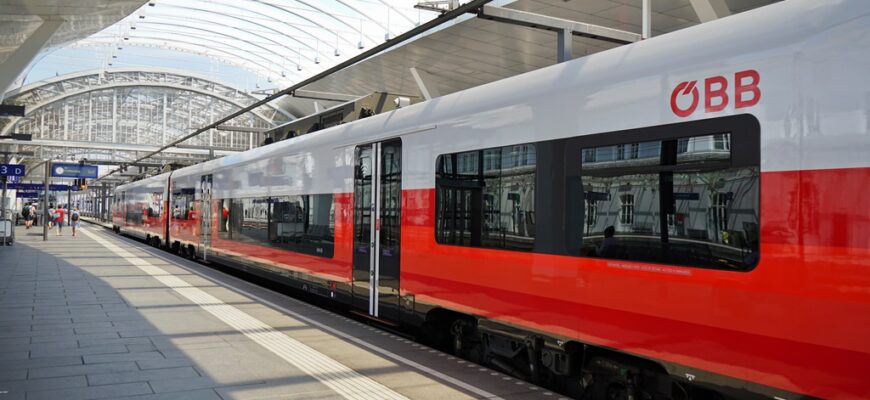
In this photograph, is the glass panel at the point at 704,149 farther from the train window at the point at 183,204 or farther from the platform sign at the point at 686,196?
the train window at the point at 183,204

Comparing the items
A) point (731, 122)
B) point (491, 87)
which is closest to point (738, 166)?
point (731, 122)

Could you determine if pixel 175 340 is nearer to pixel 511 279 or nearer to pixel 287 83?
pixel 511 279

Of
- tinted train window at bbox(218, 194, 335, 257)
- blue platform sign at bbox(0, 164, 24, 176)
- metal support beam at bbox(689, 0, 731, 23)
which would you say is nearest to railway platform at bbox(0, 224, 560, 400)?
tinted train window at bbox(218, 194, 335, 257)

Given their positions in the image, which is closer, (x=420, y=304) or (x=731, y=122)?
(x=731, y=122)

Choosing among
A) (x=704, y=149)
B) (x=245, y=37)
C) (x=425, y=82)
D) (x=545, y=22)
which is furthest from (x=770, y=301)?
(x=245, y=37)

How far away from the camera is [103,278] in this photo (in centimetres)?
1366

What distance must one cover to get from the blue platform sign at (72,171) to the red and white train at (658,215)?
116ft

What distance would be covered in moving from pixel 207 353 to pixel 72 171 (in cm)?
3654

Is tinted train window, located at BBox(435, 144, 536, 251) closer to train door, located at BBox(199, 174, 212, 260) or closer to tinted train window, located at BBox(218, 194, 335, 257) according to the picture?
tinted train window, located at BBox(218, 194, 335, 257)

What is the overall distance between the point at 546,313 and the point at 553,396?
2.32 feet

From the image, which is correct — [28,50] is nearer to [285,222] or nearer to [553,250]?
[285,222]

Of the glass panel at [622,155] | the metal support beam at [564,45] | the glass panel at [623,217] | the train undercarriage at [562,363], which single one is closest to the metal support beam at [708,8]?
the metal support beam at [564,45]

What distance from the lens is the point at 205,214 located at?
58.2 ft

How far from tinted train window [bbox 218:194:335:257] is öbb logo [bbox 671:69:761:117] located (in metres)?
6.20
